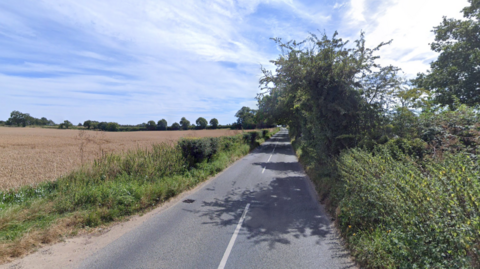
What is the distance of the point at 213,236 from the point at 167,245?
1056 mm

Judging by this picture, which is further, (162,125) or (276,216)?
(162,125)

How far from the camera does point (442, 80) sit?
54.3 feet

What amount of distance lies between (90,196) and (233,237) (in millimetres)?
4474

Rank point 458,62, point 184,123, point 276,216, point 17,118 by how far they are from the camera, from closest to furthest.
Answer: point 276,216, point 458,62, point 17,118, point 184,123

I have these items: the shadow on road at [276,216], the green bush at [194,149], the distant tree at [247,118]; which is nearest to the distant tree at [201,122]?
the distant tree at [247,118]

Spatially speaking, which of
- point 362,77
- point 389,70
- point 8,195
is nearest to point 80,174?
point 8,195

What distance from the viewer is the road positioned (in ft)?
14.1

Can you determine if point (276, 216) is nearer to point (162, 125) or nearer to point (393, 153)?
point (393, 153)

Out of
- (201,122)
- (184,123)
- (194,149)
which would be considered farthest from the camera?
(201,122)

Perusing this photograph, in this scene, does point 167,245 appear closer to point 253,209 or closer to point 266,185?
point 253,209

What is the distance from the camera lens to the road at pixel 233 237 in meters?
4.30

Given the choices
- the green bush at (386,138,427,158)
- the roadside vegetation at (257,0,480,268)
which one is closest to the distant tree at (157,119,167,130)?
the roadside vegetation at (257,0,480,268)

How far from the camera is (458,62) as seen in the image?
50.2 ft

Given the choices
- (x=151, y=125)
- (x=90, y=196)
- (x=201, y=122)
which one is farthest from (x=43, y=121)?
(x=90, y=196)
